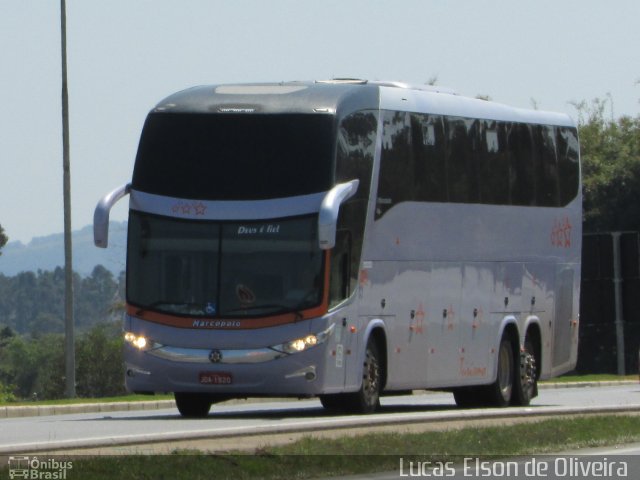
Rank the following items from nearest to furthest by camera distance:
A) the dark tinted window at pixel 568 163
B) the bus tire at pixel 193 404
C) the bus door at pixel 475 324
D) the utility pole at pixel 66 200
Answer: the bus tire at pixel 193 404 → the bus door at pixel 475 324 → the dark tinted window at pixel 568 163 → the utility pole at pixel 66 200

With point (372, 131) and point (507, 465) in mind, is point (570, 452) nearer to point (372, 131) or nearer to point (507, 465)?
point (507, 465)

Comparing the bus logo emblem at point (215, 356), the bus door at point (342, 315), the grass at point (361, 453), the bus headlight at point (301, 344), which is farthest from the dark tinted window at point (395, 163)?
the grass at point (361, 453)

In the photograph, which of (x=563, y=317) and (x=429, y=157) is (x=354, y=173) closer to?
(x=429, y=157)

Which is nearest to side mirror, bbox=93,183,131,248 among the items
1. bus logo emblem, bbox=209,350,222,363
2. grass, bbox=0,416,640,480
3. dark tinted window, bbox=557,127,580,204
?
bus logo emblem, bbox=209,350,222,363

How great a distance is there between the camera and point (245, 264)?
25.1 metres

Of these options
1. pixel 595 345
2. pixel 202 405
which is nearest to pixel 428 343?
pixel 202 405

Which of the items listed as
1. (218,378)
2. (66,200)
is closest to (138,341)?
(218,378)

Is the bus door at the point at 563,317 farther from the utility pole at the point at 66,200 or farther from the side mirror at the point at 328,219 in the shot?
the utility pole at the point at 66,200

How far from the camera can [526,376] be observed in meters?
31.2

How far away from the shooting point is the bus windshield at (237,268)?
2503 centimetres

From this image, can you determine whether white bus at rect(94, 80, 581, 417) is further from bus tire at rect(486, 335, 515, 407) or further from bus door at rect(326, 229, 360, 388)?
bus tire at rect(486, 335, 515, 407)

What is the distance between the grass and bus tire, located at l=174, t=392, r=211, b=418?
220 inches

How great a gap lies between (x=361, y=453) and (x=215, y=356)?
6633mm

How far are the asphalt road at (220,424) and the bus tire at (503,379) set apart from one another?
0.83 m
